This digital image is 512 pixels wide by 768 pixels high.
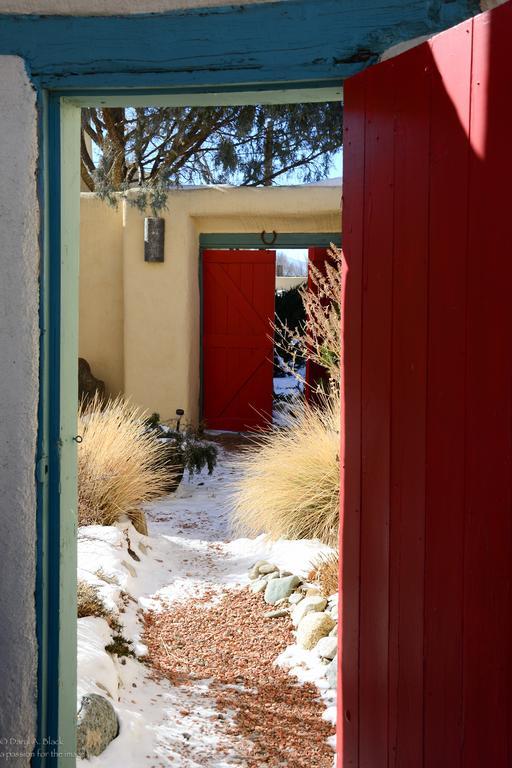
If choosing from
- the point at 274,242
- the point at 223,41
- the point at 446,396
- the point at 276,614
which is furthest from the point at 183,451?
the point at 446,396

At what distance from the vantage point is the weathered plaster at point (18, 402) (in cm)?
212

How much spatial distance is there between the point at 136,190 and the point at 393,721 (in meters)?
7.58

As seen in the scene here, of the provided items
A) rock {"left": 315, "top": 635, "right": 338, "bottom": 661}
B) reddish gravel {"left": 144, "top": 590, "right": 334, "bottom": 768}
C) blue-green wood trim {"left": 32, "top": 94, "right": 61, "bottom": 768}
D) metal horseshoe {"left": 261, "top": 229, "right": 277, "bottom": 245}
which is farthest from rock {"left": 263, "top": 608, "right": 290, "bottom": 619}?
metal horseshoe {"left": 261, "top": 229, "right": 277, "bottom": 245}

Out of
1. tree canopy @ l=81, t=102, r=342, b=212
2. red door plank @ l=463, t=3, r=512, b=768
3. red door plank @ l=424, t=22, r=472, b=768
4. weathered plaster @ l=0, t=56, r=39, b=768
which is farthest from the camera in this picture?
tree canopy @ l=81, t=102, r=342, b=212

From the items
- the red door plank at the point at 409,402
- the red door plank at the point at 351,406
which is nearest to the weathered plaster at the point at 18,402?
the red door plank at the point at 351,406

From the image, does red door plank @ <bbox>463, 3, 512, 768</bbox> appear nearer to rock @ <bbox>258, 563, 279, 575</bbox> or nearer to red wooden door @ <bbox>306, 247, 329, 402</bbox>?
rock @ <bbox>258, 563, 279, 575</bbox>

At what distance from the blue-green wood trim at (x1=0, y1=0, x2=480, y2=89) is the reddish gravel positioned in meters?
2.48

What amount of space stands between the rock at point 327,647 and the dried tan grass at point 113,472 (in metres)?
2.01

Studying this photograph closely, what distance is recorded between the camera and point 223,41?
2.04m

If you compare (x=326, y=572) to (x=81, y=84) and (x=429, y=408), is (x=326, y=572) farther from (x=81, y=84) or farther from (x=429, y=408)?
(x=81, y=84)

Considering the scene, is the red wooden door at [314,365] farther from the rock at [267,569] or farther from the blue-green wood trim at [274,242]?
the rock at [267,569]

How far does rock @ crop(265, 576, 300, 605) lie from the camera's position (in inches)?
181

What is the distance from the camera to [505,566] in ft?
4.99

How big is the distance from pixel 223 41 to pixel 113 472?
393 cm
